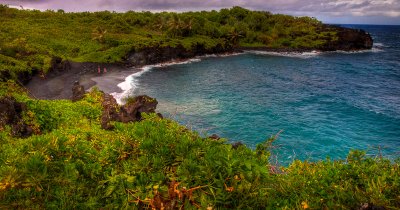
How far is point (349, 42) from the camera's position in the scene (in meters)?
108

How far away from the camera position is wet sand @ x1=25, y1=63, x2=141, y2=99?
4444 centimetres

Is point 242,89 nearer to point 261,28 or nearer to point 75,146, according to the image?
point 75,146

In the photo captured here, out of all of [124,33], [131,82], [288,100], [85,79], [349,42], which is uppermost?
[124,33]

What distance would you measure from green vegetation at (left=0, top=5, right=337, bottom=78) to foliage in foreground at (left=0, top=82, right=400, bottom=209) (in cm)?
4591

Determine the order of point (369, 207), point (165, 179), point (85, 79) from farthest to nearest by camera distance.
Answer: point (85, 79)
point (165, 179)
point (369, 207)

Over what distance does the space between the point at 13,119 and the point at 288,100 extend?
129 feet

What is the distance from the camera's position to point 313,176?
730 centimetres

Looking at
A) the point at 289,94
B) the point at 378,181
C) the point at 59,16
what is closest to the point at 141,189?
the point at 378,181

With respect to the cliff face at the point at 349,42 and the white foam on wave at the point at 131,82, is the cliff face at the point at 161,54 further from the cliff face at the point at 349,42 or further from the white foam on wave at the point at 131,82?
the cliff face at the point at 349,42

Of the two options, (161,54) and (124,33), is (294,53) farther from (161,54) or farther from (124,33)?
(124,33)

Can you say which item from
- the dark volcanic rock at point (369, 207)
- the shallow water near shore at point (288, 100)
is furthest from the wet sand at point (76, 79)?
the dark volcanic rock at point (369, 207)

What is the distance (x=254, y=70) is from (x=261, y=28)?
57.7m

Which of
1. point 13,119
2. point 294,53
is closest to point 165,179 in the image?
point 13,119

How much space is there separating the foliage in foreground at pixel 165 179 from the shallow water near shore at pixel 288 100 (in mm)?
9580
